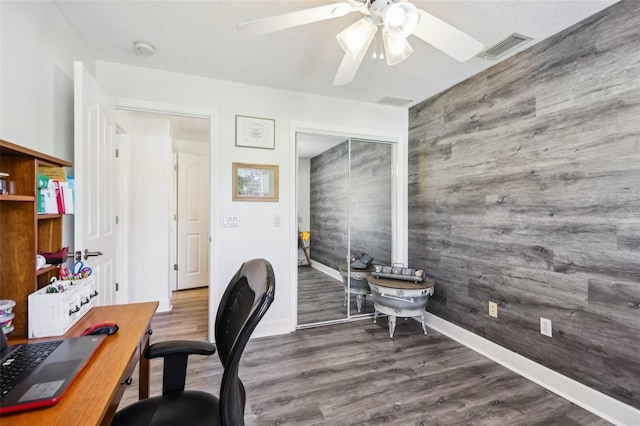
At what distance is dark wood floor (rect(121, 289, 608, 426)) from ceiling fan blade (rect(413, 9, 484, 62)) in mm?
2086

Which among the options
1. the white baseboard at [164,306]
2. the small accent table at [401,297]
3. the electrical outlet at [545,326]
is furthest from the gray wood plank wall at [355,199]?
the white baseboard at [164,306]

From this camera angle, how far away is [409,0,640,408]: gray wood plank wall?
5.40 ft

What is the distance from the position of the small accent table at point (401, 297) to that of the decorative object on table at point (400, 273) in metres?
0.05

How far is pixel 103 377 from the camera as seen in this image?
85 centimetres

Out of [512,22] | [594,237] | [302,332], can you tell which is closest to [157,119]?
[302,332]

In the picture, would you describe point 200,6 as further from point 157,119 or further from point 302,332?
point 302,332

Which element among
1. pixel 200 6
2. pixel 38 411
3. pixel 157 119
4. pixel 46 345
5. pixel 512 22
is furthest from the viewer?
pixel 157 119

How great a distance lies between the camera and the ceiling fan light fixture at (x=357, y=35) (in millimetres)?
1418

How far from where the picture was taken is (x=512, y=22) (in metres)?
1.84

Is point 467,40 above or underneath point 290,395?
above

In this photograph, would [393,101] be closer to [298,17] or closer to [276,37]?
[276,37]

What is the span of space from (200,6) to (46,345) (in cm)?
186

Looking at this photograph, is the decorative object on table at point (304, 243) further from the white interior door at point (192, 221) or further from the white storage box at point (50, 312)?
the white storage box at point (50, 312)

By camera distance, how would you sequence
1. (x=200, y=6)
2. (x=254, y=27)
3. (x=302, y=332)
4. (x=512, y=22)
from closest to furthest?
1. (x=254, y=27)
2. (x=200, y=6)
3. (x=512, y=22)
4. (x=302, y=332)
